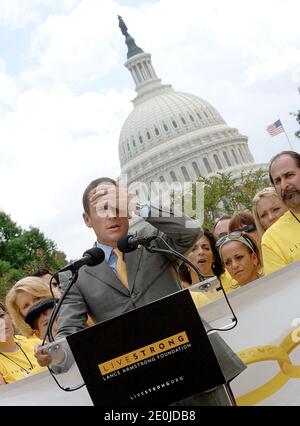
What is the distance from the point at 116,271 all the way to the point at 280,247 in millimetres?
1068

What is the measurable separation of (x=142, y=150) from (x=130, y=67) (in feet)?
61.2

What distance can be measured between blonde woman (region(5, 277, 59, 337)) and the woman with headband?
4.13 feet

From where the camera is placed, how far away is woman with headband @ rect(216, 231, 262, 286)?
198 inches

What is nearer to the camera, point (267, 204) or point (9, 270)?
point (267, 204)

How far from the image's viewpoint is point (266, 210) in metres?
5.50

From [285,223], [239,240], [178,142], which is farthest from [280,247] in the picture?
[178,142]

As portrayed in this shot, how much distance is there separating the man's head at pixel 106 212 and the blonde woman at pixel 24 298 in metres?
1.72

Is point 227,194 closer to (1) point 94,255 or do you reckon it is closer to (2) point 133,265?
(2) point 133,265

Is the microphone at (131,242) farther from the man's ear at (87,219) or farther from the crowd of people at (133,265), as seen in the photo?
the man's ear at (87,219)

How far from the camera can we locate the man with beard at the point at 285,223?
4121 mm

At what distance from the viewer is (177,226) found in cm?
332

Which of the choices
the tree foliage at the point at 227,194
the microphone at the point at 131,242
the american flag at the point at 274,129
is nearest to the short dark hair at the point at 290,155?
the microphone at the point at 131,242

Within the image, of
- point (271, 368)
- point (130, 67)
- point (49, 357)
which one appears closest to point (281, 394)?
point (271, 368)
